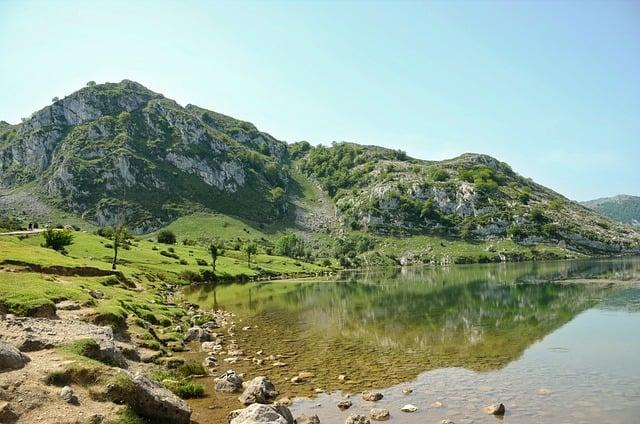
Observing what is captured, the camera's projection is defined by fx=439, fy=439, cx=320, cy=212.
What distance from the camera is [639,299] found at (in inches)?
2576

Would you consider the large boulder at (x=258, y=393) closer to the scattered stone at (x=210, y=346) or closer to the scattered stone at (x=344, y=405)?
the scattered stone at (x=344, y=405)

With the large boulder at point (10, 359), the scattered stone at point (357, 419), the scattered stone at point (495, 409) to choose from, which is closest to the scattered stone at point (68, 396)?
the large boulder at point (10, 359)

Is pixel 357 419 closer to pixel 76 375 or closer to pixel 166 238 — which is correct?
pixel 76 375

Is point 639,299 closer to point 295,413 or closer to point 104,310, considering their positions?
point 295,413

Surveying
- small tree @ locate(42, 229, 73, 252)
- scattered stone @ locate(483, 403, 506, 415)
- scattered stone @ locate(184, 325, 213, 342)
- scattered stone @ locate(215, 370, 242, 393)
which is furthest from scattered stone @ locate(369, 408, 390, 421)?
small tree @ locate(42, 229, 73, 252)

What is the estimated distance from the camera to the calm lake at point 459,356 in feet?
77.6

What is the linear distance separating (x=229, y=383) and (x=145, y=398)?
8.17m

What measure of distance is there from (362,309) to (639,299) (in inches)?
1627

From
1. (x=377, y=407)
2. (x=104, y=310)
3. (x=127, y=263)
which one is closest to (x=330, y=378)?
(x=377, y=407)

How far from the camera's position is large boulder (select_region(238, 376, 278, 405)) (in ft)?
78.9

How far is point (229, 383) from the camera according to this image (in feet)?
86.3

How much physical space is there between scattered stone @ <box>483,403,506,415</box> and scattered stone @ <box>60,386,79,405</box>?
1925cm

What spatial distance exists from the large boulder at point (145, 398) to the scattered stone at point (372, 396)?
10160 mm

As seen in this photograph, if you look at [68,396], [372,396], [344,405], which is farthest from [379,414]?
[68,396]
